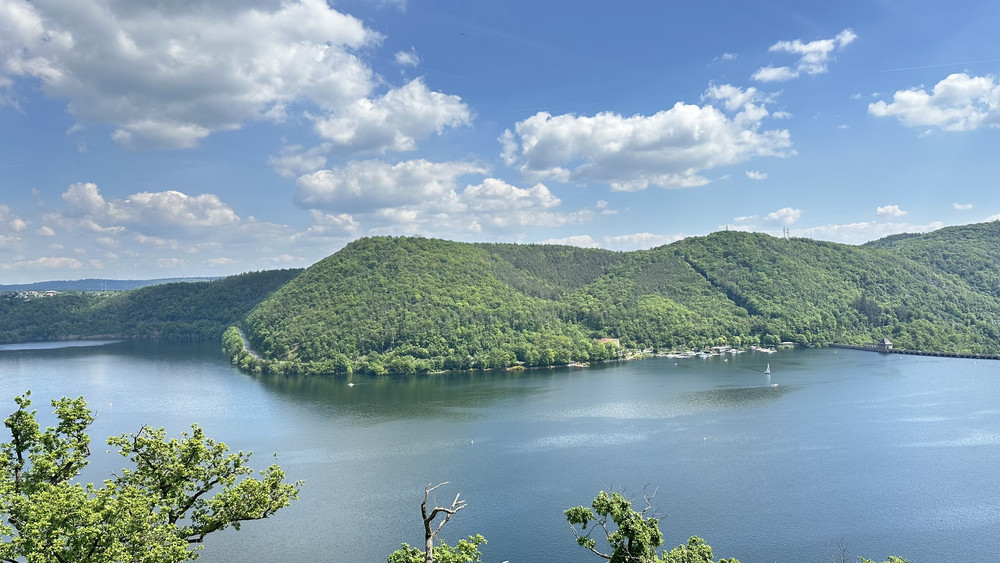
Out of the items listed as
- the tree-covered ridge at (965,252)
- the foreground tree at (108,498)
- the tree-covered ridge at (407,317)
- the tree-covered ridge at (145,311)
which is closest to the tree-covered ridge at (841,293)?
the tree-covered ridge at (965,252)

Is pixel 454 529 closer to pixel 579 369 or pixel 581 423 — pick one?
pixel 581 423

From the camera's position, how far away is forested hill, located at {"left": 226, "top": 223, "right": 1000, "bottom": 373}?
100 m

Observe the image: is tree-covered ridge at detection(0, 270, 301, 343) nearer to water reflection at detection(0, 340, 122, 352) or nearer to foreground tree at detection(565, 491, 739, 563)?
water reflection at detection(0, 340, 122, 352)

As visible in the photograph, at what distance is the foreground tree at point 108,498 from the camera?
12797 millimetres

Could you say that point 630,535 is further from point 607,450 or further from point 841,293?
point 841,293

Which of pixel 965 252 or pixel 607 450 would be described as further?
pixel 965 252

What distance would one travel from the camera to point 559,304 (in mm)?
125938

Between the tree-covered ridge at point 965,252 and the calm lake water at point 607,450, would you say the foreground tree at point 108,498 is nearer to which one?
the calm lake water at point 607,450

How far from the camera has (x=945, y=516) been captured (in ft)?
117

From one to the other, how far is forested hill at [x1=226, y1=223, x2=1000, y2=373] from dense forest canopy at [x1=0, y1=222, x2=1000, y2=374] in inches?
14.5

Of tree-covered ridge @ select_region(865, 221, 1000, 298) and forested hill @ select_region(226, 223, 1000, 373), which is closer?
forested hill @ select_region(226, 223, 1000, 373)

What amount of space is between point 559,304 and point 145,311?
122 meters

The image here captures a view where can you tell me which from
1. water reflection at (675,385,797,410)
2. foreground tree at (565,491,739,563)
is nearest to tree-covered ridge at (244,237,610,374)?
water reflection at (675,385,797,410)

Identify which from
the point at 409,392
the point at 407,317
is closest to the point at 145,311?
the point at 407,317
